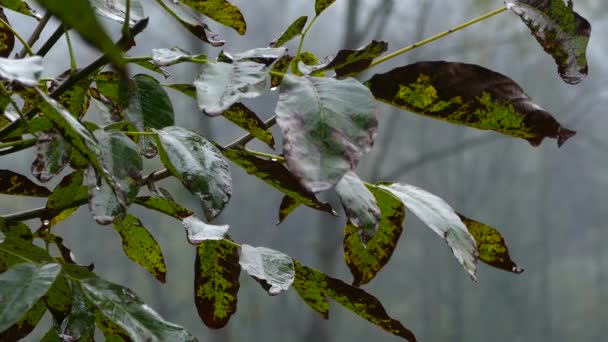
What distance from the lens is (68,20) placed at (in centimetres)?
15

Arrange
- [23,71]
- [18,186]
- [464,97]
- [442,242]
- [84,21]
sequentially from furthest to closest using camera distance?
1. [442,242]
2. [18,186]
3. [464,97]
4. [23,71]
5. [84,21]

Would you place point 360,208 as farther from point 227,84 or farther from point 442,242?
point 442,242

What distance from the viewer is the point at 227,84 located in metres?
0.30

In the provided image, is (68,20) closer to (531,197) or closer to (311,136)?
(311,136)

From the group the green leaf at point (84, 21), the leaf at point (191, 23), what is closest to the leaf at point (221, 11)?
the leaf at point (191, 23)

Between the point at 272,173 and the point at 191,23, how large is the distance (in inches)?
3.4

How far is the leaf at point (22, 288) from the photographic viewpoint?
0.27m

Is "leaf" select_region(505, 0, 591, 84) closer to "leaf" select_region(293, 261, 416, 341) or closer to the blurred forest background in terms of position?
"leaf" select_region(293, 261, 416, 341)

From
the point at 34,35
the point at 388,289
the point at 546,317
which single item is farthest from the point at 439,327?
the point at 34,35

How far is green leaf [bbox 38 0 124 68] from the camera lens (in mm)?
143

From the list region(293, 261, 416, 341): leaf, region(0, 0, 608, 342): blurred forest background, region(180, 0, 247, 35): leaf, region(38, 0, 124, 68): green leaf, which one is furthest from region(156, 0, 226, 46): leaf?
region(0, 0, 608, 342): blurred forest background

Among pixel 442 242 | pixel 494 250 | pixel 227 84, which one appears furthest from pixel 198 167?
pixel 442 242

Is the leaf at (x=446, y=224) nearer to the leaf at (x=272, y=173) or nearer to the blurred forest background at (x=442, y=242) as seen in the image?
the leaf at (x=272, y=173)

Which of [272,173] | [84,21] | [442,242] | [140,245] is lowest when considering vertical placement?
[442,242]
